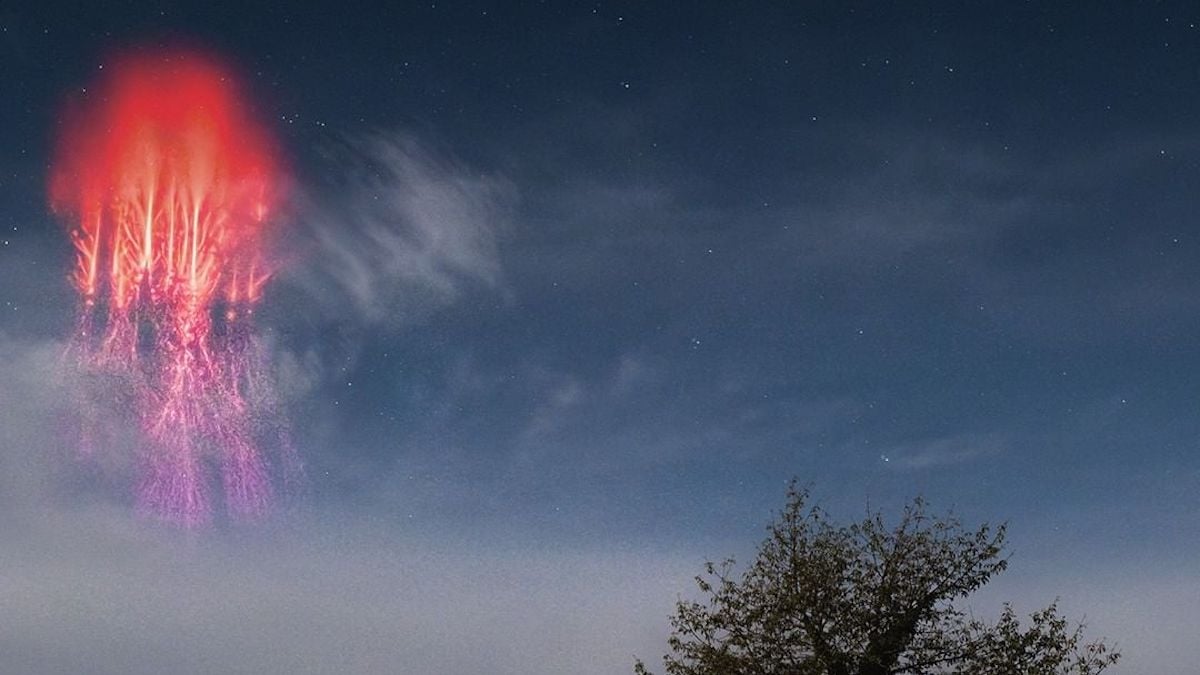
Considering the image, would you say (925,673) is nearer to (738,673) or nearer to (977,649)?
(977,649)

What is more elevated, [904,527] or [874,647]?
[904,527]

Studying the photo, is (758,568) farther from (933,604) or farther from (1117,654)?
(1117,654)

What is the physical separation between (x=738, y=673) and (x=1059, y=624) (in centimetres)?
1233

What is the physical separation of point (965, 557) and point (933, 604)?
2.40 m

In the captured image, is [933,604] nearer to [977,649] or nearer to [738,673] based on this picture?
[977,649]

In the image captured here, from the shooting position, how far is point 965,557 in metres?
51.4

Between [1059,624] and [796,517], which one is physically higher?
[796,517]

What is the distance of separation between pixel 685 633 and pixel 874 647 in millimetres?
7347

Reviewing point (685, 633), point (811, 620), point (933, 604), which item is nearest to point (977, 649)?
point (933, 604)

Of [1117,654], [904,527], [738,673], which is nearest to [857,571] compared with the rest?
[904,527]

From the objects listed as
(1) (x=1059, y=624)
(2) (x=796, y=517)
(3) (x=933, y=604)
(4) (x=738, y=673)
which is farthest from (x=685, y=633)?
(1) (x=1059, y=624)

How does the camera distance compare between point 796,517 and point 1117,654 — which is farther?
point 796,517

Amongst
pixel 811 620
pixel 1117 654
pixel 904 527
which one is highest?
pixel 904 527

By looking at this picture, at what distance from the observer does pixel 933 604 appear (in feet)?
166
